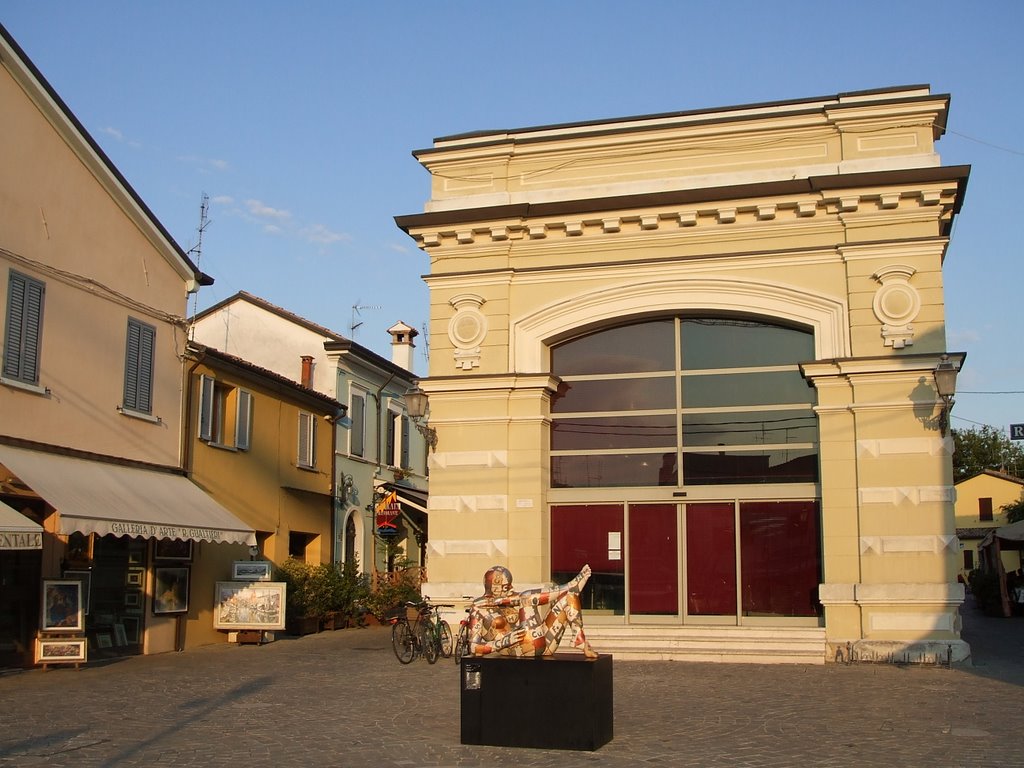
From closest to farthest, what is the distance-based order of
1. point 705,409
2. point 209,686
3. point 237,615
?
point 209,686 → point 705,409 → point 237,615

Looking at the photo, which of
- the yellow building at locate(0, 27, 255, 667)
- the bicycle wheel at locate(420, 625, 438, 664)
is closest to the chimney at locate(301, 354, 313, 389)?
the yellow building at locate(0, 27, 255, 667)

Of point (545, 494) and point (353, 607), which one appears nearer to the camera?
point (545, 494)

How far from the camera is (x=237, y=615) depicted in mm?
19281

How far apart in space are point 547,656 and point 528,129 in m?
10.3

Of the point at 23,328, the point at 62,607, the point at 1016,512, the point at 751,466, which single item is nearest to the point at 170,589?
the point at 62,607

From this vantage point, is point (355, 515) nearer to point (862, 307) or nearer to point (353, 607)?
point (353, 607)

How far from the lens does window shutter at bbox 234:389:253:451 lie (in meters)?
20.6

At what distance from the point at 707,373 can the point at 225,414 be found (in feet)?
31.0

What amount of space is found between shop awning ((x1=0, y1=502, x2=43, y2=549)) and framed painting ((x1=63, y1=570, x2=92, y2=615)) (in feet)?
9.07

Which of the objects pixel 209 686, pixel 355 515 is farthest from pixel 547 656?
pixel 355 515

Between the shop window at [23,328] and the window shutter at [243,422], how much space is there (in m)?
5.67

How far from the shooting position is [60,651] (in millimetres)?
14836

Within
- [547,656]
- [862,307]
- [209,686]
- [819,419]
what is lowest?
[209,686]

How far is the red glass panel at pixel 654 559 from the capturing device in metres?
15.9
